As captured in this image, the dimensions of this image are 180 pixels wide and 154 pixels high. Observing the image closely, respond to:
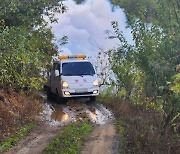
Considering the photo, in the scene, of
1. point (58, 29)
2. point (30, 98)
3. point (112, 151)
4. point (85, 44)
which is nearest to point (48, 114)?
point (30, 98)

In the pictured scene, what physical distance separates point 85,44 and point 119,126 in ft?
61.1

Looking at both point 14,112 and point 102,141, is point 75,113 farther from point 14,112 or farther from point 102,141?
point 102,141

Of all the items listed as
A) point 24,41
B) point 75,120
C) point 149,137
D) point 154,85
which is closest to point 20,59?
point 24,41

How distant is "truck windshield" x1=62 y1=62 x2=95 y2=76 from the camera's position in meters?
18.4

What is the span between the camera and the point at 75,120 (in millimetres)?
14062

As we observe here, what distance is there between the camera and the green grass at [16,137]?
33.3ft

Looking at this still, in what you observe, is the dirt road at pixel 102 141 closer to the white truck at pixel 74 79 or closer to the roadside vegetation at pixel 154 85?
the roadside vegetation at pixel 154 85

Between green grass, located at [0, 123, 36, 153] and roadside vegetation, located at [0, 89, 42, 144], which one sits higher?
roadside vegetation, located at [0, 89, 42, 144]

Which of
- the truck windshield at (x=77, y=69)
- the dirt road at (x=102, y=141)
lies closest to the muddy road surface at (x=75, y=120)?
the dirt road at (x=102, y=141)

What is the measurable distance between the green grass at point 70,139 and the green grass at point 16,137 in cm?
99

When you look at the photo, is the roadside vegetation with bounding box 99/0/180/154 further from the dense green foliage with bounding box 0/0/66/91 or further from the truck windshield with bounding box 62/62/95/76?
the dense green foliage with bounding box 0/0/66/91

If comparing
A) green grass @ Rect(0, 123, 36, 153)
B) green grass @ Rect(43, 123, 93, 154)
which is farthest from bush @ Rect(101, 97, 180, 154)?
green grass @ Rect(0, 123, 36, 153)

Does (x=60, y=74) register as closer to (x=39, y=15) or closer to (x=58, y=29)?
(x=39, y=15)

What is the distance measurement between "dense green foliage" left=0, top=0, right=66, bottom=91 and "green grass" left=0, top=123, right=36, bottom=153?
1603mm
